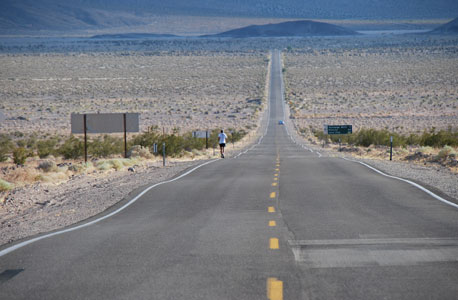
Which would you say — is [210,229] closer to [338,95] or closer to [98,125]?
[98,125]

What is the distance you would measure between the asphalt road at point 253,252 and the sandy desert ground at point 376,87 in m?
54.8

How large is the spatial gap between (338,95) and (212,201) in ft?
326

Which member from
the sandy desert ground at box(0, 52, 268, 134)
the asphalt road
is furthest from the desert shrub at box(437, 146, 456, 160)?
the sandy desert ground at box(0, 52, 268, 134)

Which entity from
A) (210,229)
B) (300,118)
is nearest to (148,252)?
(210,229)

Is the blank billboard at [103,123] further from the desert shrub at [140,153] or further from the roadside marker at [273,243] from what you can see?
the roadside marker at [273,243]

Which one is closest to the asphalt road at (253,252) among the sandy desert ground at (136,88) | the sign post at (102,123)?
the sign post at (102,123)

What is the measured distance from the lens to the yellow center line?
614 cm

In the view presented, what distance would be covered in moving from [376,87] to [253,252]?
112m

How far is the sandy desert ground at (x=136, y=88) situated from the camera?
81250 mm

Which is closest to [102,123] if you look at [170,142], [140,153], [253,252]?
[140,153]

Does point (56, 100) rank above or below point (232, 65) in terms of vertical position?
below

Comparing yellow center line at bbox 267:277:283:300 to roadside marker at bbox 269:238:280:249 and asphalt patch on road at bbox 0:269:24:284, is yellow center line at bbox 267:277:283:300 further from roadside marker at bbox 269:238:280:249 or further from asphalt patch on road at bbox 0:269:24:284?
asphalt patch on road at bbox 0:269:24:284

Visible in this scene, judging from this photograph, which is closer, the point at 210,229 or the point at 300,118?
the point at 210,229

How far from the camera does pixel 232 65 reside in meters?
150
